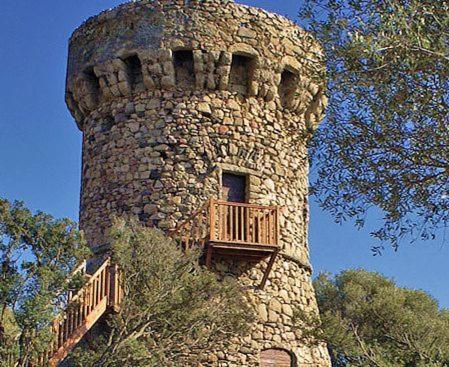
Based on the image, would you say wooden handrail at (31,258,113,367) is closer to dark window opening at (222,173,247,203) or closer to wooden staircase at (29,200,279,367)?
wooden staircase at (29,200,279,367)

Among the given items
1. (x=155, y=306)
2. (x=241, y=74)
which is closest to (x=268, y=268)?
(x=241, y=74)

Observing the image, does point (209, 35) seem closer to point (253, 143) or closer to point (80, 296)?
point (253, 143)

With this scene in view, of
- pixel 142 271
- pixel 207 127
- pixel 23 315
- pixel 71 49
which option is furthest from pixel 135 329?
pixel 71 49

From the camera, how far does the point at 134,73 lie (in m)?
18.5

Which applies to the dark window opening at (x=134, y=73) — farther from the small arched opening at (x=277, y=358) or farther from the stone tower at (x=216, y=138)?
the small arched opening at (x=277, y=358)

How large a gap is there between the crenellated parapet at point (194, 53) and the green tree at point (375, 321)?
14.8 feet

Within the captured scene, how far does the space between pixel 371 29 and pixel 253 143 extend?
308 inches

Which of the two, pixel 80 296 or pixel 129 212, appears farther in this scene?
pixel 129 212

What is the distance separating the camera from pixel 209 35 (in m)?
18.0

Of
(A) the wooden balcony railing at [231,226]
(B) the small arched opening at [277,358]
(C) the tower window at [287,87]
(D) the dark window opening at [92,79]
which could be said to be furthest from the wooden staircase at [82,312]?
(C) the tower window at [287,87]

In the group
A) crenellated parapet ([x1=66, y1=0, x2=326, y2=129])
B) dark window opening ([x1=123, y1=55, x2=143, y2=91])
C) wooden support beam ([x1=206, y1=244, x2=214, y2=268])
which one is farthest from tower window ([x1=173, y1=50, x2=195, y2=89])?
wooden support beam ([x1=206, y1=244, x2=214, y2=268])

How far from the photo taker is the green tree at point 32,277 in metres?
11.8

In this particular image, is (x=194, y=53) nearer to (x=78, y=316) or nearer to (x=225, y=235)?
(x=225, y=235)

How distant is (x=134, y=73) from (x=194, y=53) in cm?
139
